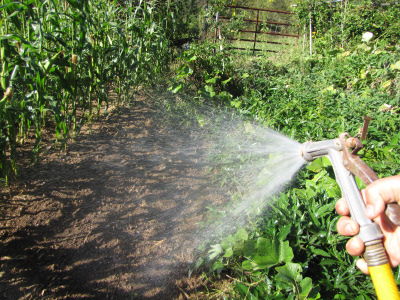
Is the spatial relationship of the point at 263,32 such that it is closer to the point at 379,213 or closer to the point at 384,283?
the point at 379,213

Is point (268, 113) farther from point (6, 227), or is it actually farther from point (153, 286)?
point (6, 227)

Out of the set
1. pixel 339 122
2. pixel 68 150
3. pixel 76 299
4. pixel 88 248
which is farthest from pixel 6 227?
pixel 339 122

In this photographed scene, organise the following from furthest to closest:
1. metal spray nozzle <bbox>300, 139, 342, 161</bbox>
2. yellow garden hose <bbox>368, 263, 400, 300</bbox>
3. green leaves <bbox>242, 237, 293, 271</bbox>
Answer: green leaves <bbox>242, 237, 293, 271</bbox>
metal spray nozzle <bbox>300, 139, 342, 161</bbox>
yellow garden hose <bbox>368, 263, 400, 300</bbox>

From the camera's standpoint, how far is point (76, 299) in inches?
56.1

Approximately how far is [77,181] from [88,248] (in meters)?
0.57

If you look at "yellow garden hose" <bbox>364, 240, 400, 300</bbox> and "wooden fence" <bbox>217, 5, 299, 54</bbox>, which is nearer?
"yellow garden hose" <bbox>364, 240, 400, 300</bbox>

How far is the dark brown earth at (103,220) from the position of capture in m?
1.50

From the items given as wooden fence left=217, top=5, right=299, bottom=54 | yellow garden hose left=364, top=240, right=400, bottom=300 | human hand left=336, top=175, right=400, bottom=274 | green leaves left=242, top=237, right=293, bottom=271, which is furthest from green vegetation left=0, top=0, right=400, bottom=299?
wooden fence left=217, top=5, right=299, bottom=54

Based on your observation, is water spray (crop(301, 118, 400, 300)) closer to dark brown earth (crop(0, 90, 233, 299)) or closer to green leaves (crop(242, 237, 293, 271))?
green leaves (crop(242, 237, 293, 271))

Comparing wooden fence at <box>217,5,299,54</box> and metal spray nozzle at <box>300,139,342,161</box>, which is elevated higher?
wooden fence at <box>217,5,299,54</box>

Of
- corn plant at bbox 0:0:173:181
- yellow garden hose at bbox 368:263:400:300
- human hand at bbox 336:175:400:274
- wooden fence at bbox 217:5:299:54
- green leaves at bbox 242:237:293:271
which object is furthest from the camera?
wooden fence at bbox 217:5:299:54

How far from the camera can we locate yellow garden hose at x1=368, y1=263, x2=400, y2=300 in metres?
0.76

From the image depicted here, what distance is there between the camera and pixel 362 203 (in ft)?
2.97

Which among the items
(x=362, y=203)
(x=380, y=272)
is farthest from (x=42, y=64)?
(x=380, y=272)
